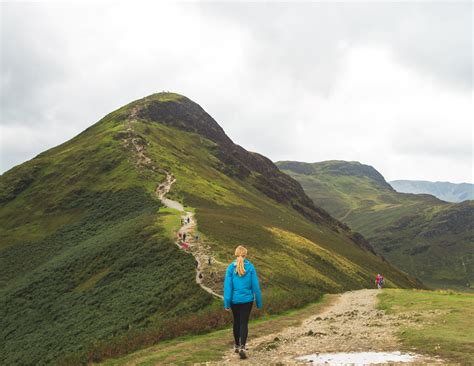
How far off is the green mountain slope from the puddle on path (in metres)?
9.70

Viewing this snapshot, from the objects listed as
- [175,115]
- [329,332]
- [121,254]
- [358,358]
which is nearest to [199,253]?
[121,254]

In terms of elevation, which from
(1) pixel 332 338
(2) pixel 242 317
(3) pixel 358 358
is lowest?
(1) pixel 332 338

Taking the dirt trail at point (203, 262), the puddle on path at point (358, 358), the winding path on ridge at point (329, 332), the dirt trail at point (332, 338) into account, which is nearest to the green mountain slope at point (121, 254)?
the dirt trail at point (203, 262)

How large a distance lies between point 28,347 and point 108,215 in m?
42.9

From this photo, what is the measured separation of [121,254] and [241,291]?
36.4 meters

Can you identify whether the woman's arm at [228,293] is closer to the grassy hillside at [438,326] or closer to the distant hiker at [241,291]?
the distant hiker at [241,291]

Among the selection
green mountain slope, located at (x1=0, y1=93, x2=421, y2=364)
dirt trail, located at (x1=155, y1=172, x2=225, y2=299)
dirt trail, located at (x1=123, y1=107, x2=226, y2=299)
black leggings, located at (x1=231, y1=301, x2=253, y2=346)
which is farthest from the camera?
dirt trail, located at (x1=123, y1=107, x2=226, y2=299)

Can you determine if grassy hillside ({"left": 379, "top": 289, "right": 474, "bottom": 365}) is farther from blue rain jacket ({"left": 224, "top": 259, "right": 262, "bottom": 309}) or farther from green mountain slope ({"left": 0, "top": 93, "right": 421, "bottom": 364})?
green mountain slope ({"left": 0, "top": 93, "right": 421, "bottom": 364})

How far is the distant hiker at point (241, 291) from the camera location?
579 inches

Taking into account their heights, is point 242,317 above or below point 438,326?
above

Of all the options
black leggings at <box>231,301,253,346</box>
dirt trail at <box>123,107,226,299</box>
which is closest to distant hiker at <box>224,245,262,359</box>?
black leggings at <box>231,301,253,346</box>

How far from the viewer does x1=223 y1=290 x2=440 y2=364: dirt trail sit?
604 inches

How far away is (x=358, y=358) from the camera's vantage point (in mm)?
13945

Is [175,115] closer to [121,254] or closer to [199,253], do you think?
[121,254]
